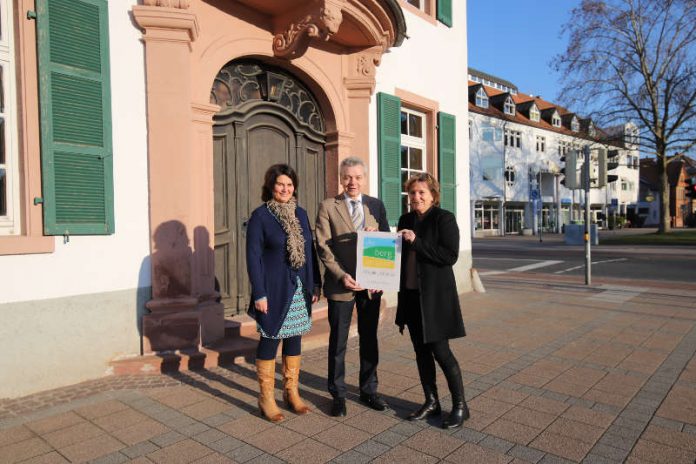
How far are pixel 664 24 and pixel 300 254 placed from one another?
28.4 m

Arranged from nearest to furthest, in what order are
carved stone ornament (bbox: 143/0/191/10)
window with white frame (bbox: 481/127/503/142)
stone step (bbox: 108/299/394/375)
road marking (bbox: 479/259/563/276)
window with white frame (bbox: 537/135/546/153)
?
1. stone step (bbox: 108/299/394/375)
2. carved stone ornament (bbox: 143/0/191/10)
3. road marking (bbox: 479/259/563/276)
4. window with white frame (bbox: 481/127/503/142)
5. window with white frame (bbox: 537/135/546/153)

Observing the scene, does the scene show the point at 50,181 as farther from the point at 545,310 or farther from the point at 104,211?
the point at 545,310

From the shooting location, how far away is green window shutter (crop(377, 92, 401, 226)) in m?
7.28

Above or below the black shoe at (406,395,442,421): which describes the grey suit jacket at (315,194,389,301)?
above

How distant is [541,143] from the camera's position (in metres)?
42.6

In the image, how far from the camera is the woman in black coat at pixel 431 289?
128 inches

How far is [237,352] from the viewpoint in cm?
486

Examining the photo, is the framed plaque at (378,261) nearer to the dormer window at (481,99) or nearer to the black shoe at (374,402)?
the black shoe at (374,402)

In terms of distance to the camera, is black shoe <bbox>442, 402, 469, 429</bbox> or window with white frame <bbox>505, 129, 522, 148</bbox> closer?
black shoe <bbox>442, 402, 469, 429</bbox>

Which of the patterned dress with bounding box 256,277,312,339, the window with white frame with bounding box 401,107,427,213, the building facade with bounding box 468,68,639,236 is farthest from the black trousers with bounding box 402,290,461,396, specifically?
the building facade with bounding box 468,68,639,236

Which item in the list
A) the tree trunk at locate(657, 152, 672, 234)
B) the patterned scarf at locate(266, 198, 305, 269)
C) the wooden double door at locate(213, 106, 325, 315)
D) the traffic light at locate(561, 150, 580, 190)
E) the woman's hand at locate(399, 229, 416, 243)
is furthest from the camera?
the tree trunk at locate(657, 152, 672, 234)

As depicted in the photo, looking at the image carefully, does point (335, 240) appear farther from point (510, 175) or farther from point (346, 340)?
point (510, 175)

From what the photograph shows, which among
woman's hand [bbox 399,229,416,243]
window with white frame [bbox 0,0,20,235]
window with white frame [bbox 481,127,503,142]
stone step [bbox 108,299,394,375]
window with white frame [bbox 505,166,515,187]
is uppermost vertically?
window with white frame [bbox 481,127,503,142]

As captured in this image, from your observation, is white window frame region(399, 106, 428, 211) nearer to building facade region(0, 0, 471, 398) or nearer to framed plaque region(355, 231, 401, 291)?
building facade region(0, 0, 471, 398)
